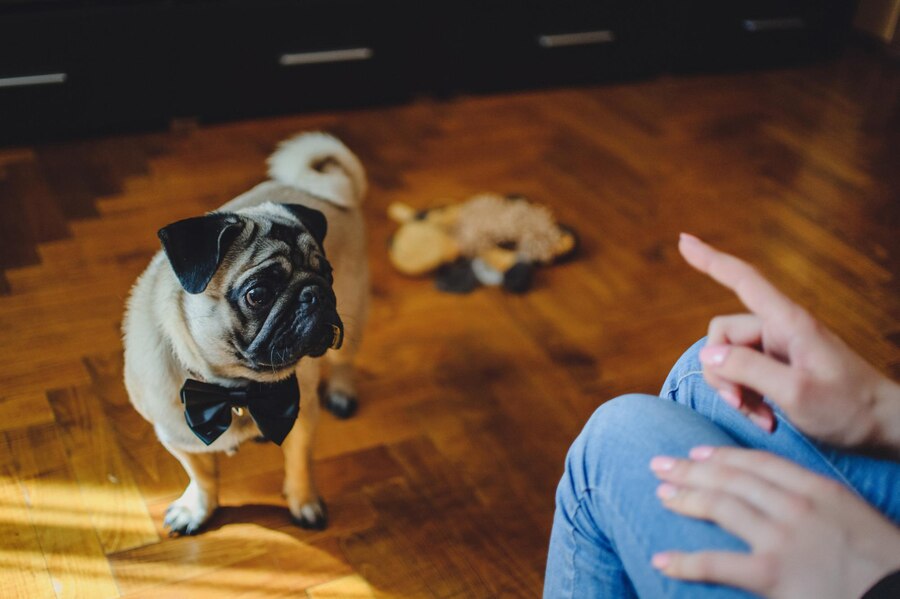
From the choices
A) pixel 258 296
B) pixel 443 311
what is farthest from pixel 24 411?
pixel 443 311

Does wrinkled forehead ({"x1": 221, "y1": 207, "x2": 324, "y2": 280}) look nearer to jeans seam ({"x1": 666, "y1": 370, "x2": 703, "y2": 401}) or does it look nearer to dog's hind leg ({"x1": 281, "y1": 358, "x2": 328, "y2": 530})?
dog's hind leg ({"x1": 281, "y1": 358, "x2": 328, "y2": 530})

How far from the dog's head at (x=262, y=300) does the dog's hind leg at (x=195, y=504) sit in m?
0.25

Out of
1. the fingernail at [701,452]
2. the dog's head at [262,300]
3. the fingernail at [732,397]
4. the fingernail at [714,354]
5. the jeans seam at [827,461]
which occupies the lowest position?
the dog's head at [262,300]

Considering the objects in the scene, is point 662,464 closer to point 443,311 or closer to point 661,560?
point 661,560

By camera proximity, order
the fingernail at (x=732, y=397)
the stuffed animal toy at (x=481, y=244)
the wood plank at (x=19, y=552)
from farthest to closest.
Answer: the stuffed animal toy at (x=481, y=244) → the wood plank at (x=19, y=552) → the fingernail at (x=732, y=397)

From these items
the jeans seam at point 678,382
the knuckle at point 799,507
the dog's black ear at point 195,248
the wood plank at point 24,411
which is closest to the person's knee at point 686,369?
the jeans seam at point 678,382

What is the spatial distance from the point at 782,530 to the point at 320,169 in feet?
3.06

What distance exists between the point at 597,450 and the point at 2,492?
3.00ft

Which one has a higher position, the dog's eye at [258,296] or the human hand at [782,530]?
the human hand at [782,530]

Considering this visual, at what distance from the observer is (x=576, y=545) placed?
74cm

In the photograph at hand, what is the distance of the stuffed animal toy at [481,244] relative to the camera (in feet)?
5.60

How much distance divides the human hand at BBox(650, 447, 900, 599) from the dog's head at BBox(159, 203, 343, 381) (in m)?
0.49

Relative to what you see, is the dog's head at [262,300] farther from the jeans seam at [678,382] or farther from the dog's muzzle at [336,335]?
the jeans seam at [678,382]

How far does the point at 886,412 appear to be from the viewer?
64cm
